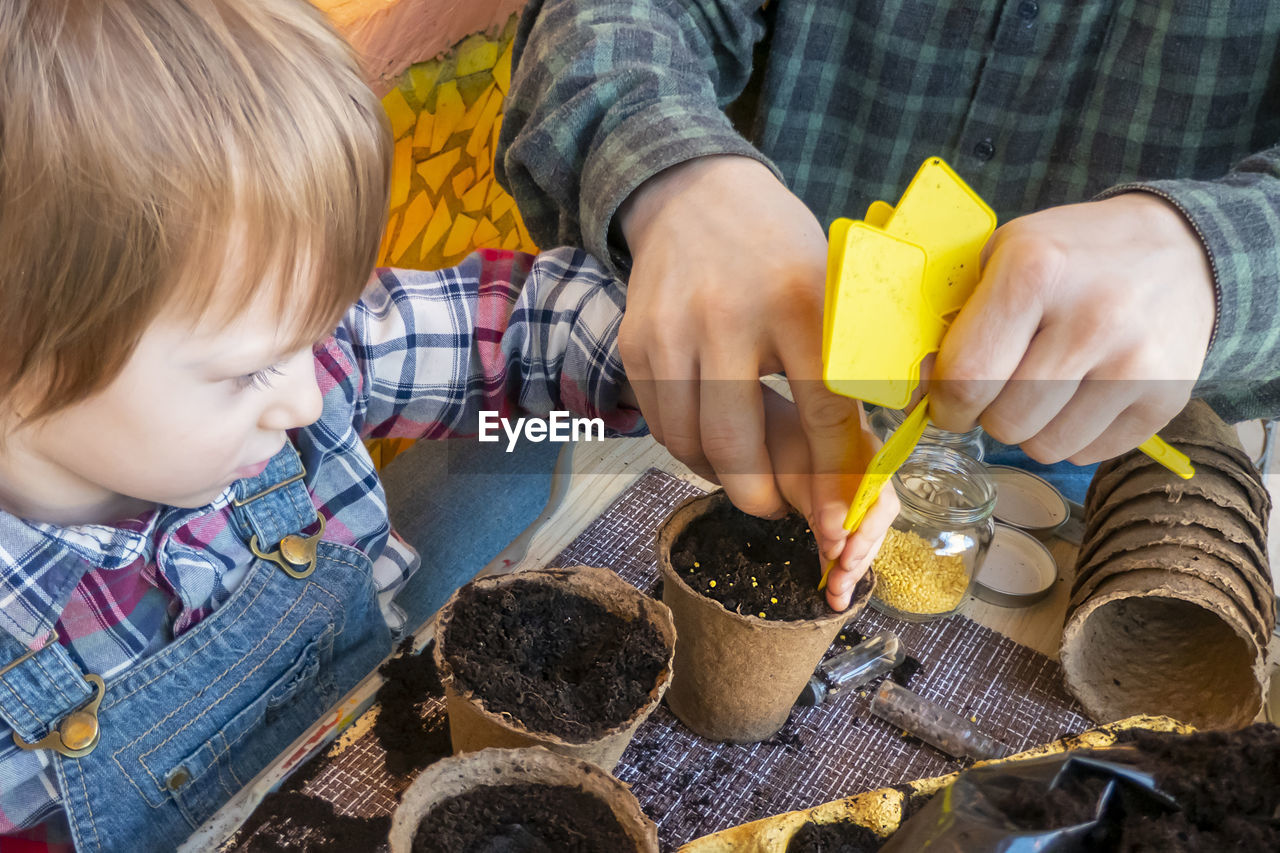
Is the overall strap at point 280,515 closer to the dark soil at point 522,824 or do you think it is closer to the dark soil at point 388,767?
the dark soil at point 388,767

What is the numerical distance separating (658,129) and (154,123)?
15.9 inches

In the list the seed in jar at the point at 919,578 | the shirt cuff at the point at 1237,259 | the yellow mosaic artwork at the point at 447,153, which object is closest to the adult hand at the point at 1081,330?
the shirt cuff at the point at 1237,259

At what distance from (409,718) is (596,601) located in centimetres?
20

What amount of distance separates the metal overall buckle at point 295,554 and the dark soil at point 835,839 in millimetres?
511

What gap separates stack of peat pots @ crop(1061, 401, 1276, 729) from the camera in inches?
31.3

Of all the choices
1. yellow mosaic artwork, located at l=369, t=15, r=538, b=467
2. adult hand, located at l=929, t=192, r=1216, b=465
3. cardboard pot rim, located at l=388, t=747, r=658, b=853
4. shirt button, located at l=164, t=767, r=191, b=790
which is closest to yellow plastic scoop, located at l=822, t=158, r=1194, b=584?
adult hand, located at l=929, t=192, r=1216, b=465

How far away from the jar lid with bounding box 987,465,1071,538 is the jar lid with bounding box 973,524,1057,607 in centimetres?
2

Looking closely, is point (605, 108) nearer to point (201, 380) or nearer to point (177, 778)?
point (201, 380)

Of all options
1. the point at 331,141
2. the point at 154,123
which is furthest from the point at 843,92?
the point at 154,123

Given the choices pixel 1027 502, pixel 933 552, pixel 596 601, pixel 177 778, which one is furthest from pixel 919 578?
pixel 177 778

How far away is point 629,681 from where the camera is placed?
2.22ft

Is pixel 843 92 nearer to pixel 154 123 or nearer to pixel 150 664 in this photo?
pixel 154 123

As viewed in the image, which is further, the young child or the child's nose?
the child's nose

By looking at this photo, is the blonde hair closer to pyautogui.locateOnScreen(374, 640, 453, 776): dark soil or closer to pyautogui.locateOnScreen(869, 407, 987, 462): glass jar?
pyautogui.locateOnScreen(374, 640, 453, 776): dark soil
